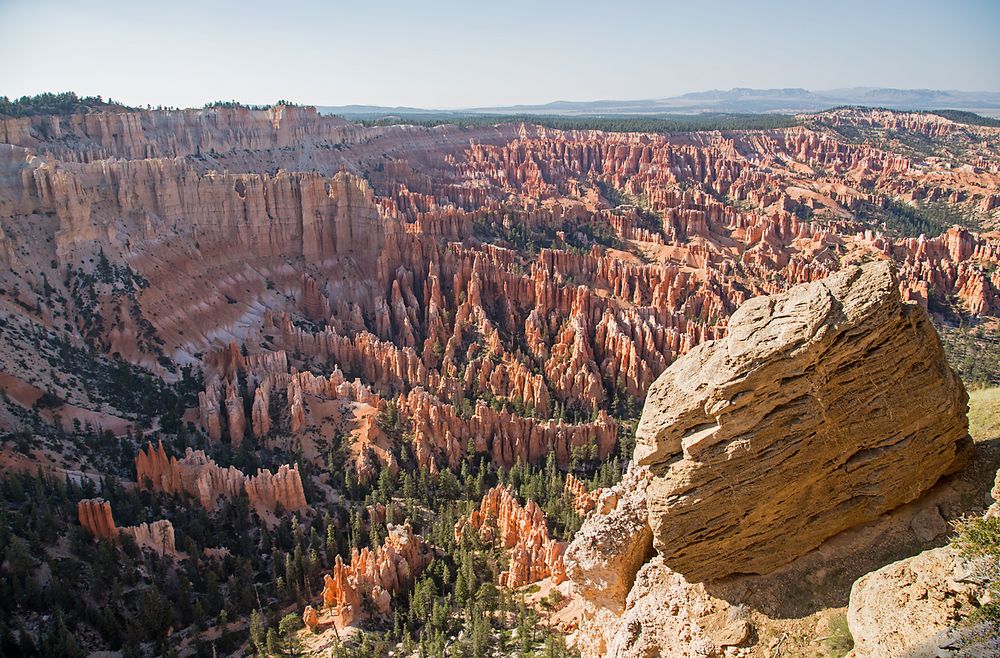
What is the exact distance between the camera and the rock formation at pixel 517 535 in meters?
26.8

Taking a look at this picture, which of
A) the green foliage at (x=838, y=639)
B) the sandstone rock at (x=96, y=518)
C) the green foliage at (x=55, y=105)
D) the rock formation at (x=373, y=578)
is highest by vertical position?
the green foliage at (x=55, y=105)

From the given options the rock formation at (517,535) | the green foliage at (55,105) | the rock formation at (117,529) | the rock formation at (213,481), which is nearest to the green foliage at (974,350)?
the rock formation at (517,535)

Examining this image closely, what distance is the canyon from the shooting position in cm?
1243

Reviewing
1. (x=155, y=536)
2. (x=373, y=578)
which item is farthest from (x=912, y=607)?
(x=155, y=536)

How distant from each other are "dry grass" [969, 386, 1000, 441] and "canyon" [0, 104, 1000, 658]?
Result: 5.28 feet

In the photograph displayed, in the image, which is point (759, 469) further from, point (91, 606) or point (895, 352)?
point (91, 606)

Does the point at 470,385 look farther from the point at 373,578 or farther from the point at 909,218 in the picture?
the point at 909,218

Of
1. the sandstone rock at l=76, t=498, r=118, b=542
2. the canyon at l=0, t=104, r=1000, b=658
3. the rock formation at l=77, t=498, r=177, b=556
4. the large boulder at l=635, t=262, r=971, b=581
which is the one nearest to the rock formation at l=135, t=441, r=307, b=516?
the canyon at l=0, t=104, r=1000, b=658

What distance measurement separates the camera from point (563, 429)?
40.4 metres

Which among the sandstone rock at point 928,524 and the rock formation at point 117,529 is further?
the rock formation at point 117,529

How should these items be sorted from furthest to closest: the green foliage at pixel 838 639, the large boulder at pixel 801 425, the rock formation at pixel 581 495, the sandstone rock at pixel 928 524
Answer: the rock formation at pixel 581 495, the sandstone rock at pixel 928 524, the large boulder at pixel 801 425, the green foliage at pixel 838 639

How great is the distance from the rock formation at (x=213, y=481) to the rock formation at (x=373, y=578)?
19.2 ft

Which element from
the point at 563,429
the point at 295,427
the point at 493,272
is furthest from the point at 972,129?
the point at 295,427

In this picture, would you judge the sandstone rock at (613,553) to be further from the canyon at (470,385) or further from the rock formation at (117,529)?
the rock formation at (117,529)
